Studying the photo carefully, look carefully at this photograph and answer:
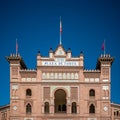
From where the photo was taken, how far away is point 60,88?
71.6m

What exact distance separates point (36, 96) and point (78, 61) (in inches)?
389

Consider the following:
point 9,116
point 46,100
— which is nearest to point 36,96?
Answer: point 46,100

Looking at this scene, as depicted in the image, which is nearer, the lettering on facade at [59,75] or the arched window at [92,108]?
the arched window at [92,108]

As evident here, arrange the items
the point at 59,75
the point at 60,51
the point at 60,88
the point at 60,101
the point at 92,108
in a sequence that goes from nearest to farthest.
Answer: the point at 92,108 → the point at 60,88 → the point at 59,75 → the point at 60,51 → the point at 60,101

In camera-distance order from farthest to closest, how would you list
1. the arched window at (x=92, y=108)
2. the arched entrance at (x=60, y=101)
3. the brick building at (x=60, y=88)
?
the arched entrance at (x=60, y=101)
the arched window at (x=92, y=108)
the brick building at (x=60, y=88)

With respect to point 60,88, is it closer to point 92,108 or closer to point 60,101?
point 60,101

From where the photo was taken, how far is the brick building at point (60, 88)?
2773 inches

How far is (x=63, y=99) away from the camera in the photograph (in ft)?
247

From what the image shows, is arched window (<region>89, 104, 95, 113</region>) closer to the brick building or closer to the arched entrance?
the brick building

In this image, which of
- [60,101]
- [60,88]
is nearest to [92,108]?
[60,88]

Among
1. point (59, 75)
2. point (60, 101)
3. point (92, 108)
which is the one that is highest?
point (59, 75)

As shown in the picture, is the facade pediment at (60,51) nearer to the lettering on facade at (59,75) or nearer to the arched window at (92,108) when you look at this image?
the lettering on facade at (59,75)

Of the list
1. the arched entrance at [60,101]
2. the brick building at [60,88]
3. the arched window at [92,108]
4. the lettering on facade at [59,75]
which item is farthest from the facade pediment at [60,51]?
the arched window at [92,108]

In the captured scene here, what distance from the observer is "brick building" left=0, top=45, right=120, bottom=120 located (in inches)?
2773
